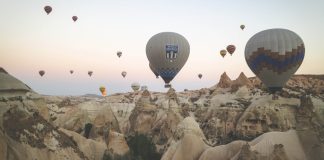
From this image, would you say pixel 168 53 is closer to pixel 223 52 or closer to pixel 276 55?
pixel 276 55

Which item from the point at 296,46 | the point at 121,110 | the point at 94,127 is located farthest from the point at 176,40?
the point at 121,110

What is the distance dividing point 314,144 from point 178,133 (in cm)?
1322

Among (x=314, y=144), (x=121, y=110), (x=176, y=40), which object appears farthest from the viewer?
(x=121, y=110)

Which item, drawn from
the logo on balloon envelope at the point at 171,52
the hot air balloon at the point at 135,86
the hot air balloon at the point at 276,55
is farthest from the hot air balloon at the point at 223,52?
the hot air balloon at the point at 135,86

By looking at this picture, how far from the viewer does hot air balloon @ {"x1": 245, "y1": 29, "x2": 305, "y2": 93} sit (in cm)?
3453

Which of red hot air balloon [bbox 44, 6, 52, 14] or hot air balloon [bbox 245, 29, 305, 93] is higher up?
red hot air balloon [bbox 44, 6, 52, 14]

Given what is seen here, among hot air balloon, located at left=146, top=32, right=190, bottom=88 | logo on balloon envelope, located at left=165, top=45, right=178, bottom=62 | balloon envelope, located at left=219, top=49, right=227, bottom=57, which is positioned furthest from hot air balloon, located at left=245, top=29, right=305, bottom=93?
balloon envelope, located at left=219, top=49, right=227, bottom=57

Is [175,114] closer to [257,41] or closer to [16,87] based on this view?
[257,41]

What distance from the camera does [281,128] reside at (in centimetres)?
4662

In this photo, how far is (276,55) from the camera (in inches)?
1363

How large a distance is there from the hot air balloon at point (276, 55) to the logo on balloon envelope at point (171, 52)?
806 centimetres

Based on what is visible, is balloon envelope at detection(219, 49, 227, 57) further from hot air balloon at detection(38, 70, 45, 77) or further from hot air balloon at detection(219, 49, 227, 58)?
hot air balloon at detection(38, 70, 45, 77)

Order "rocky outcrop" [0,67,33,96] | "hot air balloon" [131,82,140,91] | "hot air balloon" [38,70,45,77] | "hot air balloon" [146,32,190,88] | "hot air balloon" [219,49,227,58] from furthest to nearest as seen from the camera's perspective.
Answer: "hot air balloon" [131,82,140,91], "hot air balloon" [38,70,45,77], "hot air balloon" [219,49,227,58], "hot air balloon" [146,32,190,88], "rocky outcrop" [0,67,33,96]

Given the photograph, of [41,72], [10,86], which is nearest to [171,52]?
[10,86]
